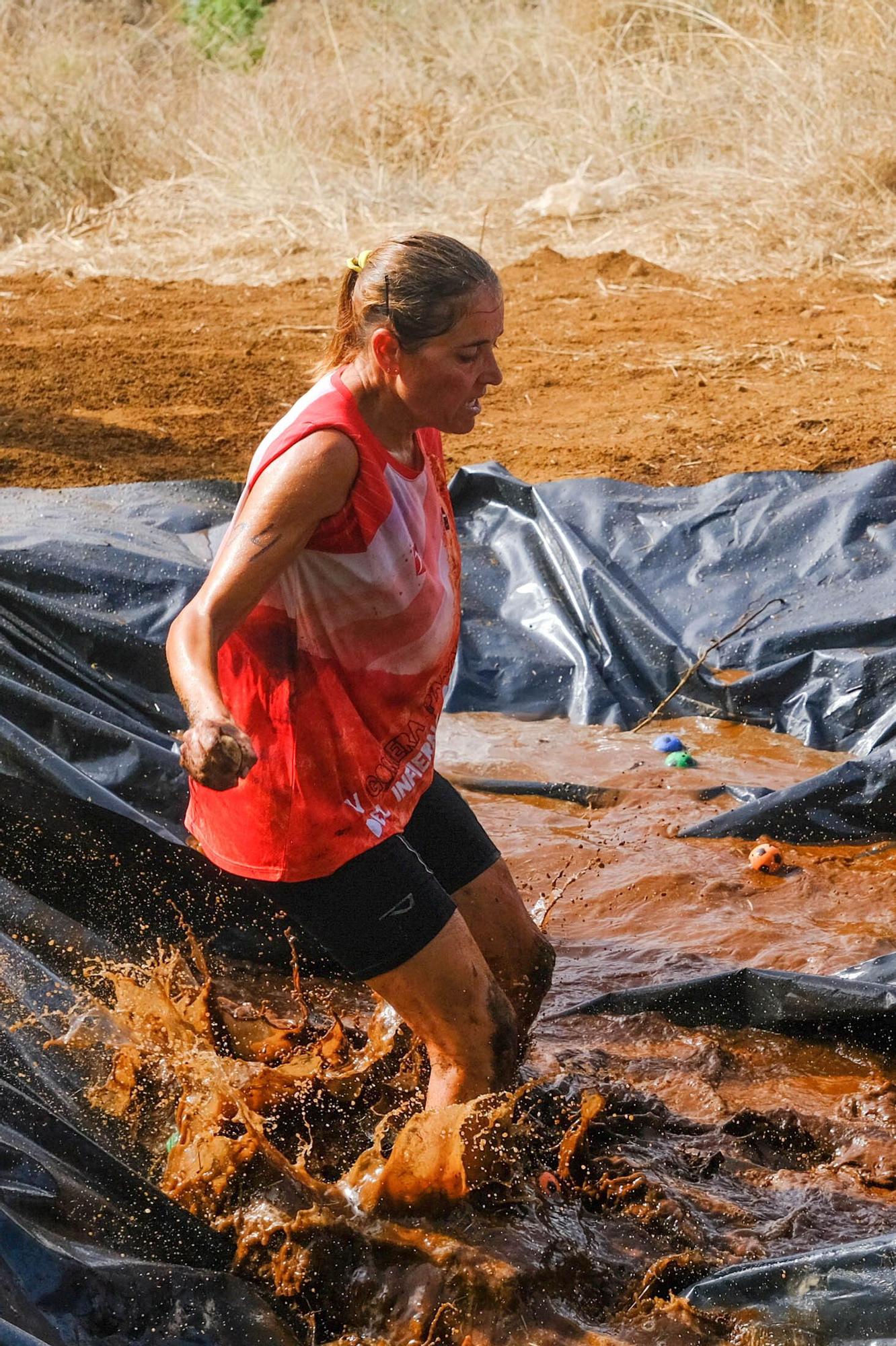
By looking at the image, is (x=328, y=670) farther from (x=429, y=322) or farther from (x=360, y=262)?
(x=360, y=262)

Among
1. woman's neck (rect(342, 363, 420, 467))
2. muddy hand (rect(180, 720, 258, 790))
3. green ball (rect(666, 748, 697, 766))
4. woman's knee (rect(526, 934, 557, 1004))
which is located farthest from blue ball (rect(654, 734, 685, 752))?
muddy hand (rect(180, 720, 258, 790))

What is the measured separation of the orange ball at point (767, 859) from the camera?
4.09 meters

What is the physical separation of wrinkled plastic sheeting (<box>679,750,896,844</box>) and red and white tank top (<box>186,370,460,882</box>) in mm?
2158

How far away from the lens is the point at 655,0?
1195cm

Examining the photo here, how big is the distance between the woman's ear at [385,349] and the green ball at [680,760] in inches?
105

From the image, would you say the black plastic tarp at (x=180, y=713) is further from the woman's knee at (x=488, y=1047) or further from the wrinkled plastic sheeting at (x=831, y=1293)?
the woman's knee at (x=488, y=1047)

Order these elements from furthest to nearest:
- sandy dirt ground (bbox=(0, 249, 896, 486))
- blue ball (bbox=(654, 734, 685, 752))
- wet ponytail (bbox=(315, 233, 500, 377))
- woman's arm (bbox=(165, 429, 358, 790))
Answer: sandy dirt ground (bbox=(0, 249, 896, 486)) < blue ball (bbox=(654, 734, 685, 752)) < wet ponytail (bbox=(315, 233, 500, 377)) < woman's arm (bbox=(165, 429, 358, 790))

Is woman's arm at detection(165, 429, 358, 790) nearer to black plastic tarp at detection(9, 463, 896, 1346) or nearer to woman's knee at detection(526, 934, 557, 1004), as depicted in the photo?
black plastic tarp at detection(9, 463, 896, 1346)

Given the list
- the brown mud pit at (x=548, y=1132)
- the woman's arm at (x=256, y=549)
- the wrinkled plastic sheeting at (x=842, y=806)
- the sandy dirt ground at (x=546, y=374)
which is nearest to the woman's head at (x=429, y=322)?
the woman's arm at (x=256, y=549)

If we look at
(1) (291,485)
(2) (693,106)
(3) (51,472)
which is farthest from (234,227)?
(1) (291,485)

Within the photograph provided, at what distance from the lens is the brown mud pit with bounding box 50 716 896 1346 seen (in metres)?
2.44

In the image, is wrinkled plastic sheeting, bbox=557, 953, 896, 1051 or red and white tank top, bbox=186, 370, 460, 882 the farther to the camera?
wrinkled plastic sheeting, bbox=557, 953, 896, 1051

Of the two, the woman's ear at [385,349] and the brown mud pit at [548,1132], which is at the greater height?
the woman's ear at [385,349]

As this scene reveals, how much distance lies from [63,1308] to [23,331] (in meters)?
7.85
